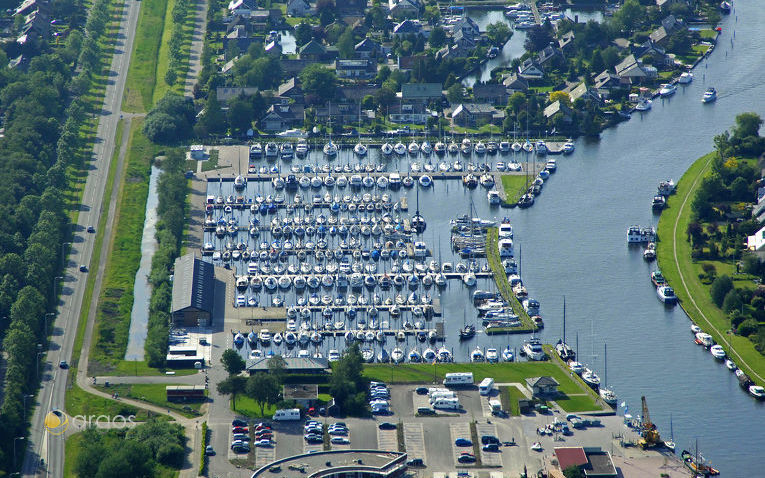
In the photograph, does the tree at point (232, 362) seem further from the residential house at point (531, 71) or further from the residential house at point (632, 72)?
the residential house at point (632, 72)

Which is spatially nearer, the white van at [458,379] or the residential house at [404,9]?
the white van at [458,379]

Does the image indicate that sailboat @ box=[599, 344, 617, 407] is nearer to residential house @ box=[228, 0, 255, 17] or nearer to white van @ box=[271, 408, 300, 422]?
white van @ box=[271, 408, 300, 422]

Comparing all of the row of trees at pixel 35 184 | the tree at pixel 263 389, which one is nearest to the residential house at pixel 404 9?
the row of trees at pixel 35 184

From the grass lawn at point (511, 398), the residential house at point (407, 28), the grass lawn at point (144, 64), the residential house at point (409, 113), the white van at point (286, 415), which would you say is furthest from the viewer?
the residential house at point (407, 28)

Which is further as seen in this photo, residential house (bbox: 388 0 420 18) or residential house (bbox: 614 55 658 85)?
residential house (bbox: 388 0 420 18)

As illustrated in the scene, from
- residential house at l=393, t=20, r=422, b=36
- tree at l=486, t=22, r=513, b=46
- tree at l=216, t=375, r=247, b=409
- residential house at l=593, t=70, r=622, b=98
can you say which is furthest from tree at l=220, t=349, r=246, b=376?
tree at l=486, t=22, r=513, b=46

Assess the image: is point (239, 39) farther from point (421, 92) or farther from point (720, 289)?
point (720, 289)
